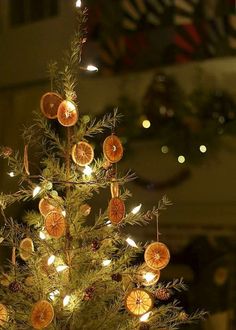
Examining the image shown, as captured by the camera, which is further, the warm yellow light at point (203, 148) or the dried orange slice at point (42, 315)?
the warm yellow light at point (203, 148)

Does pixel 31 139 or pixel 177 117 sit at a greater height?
pixel 31 139

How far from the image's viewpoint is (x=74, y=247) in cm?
226

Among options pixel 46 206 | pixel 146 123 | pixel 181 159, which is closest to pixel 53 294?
pixel 46 206

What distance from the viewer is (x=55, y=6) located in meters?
4.05

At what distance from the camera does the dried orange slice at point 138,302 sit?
7.10 feet

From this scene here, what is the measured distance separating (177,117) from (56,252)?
153 cm

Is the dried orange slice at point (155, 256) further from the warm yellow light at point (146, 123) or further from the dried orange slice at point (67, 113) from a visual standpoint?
the warm yellow light at point (146, 123)

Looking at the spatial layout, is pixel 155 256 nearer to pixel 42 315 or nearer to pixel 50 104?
pixel 42 315

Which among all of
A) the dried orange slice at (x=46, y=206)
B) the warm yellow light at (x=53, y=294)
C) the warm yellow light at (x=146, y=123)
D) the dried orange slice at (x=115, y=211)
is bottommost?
the warm yellow light at (x=146, y=123)

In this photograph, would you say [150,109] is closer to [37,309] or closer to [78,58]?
[78,58]

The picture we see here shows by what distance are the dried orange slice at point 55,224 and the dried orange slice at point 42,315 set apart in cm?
25

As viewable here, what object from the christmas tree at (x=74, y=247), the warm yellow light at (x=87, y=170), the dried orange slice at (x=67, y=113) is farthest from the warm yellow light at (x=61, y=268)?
the dried orange slice at (x=67, y=113)

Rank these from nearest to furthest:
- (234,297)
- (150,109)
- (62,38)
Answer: (234,297)
(150,109)
(62,38)

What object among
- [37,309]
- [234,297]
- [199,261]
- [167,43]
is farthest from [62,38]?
[37,309]
